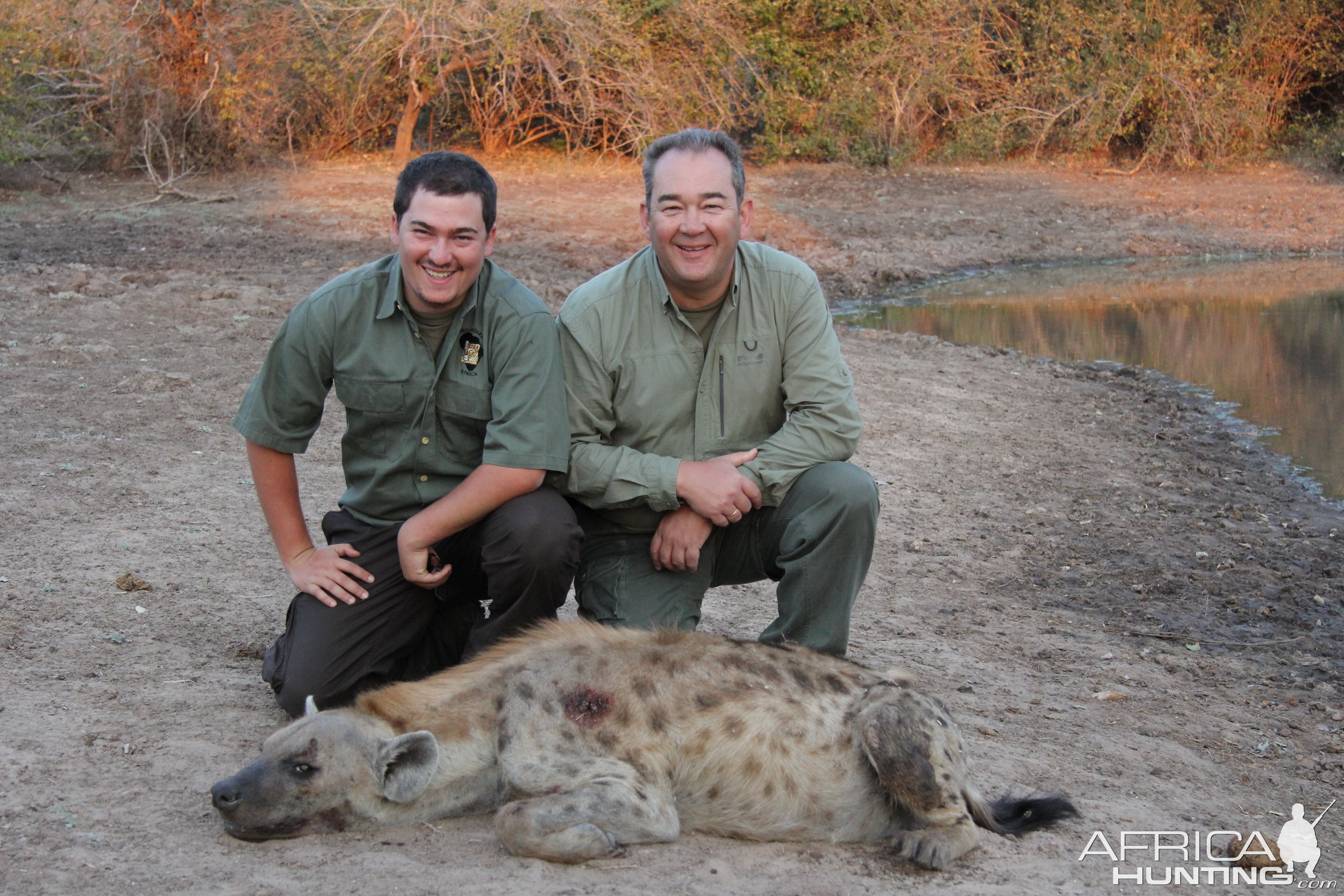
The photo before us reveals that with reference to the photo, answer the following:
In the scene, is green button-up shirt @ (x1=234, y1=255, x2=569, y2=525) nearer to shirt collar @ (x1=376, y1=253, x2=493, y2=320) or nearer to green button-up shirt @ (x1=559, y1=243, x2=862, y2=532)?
shirt collar @ (x1=376, y1=253, x2=493, y2=320)

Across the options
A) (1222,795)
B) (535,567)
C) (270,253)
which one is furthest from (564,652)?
(270,253)

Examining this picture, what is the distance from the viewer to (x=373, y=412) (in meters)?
3.20

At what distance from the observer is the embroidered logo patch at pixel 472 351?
3178 millimetres

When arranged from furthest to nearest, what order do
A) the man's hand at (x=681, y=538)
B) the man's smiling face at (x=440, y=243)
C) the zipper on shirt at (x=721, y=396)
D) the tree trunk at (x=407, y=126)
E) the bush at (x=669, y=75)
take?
the tree trunk at (x=407, y=126) → the bush at (x=669, y=75) → the zipper on shirt at (x=721, y=396) → the man's hand at (x=681, y=538) → the man's smiling face at (x=440, y=243)

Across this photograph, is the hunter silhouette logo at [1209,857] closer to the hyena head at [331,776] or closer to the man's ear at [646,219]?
the hyena head at [331,776]

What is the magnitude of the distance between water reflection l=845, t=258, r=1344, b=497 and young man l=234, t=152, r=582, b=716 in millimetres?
4491

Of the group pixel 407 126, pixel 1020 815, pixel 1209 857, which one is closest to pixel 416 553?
pixel 1020 815

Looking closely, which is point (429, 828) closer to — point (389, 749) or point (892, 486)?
point (389, 749)

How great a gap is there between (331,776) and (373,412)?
3.12ft

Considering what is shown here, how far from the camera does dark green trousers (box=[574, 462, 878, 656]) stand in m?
3.21

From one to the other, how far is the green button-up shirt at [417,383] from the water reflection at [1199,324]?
4.49 metres

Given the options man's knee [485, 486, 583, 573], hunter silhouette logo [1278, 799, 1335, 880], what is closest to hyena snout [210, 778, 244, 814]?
man's knee [485, 486, 583, 573]

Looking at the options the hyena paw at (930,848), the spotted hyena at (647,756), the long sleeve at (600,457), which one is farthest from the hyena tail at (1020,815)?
the long sleeve at (600,457)

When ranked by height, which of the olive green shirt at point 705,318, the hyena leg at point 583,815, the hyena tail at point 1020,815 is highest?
the olive green shirt at point 705,318
